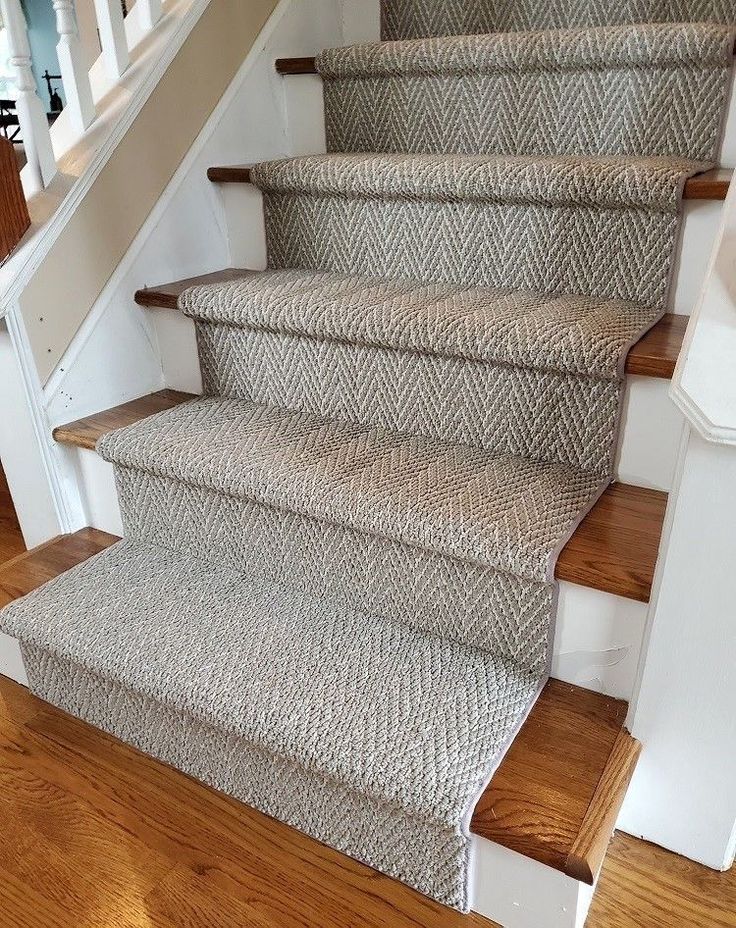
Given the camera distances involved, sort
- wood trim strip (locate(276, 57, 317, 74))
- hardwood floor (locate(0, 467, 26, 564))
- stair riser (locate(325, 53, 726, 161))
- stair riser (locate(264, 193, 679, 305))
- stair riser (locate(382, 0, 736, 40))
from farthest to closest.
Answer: hardwood floor (locate(0, 467, 26, 564))
wood trim strip (locate(276, 57, 317, 74))
stair riser (locate(382, 0, 736, 40))
stair riser (locate(325, 53, 726, 161))
stair riser (locate(264, 193, 679, 305))

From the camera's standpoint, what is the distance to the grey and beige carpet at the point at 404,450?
0.87 m

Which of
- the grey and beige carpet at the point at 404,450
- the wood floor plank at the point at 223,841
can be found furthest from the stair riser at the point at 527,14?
the wood floor plank at the point at 223,841

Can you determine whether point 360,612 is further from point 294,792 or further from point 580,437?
point 580,437

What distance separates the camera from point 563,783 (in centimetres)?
79

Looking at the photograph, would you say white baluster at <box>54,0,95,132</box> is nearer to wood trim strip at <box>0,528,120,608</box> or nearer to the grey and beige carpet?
the grey and beige carpet

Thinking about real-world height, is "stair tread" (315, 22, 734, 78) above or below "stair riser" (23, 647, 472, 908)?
above

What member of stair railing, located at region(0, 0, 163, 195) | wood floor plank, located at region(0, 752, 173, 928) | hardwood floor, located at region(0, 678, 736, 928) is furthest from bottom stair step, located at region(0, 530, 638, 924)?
stair railing, located at region(0, 0, 163, 195)

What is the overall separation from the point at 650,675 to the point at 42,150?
1.13 m

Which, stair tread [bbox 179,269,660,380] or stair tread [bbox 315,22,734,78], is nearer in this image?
stair tread [bbox 179,269,660,380]

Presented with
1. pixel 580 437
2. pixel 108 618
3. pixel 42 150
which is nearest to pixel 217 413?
pixel 108 618

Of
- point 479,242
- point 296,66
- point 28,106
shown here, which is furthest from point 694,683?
point 296,66

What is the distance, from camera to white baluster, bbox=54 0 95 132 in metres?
1.14

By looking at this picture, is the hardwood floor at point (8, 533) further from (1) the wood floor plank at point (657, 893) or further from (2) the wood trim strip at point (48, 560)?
(1) the wood floor plank at point (657, 893)

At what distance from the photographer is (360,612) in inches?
40.3
